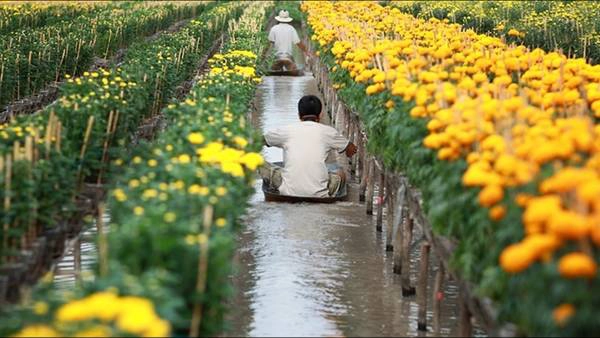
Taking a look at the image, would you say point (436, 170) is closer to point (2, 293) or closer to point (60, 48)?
point (2, 293)

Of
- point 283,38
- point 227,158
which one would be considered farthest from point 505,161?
point 283,38

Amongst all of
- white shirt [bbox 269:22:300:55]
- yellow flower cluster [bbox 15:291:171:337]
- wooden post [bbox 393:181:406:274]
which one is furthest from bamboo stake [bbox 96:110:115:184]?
white shirt [bbox 269:22:300:55]

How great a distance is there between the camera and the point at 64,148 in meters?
10.2

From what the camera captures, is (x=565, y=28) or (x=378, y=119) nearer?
(x=378, y=119)

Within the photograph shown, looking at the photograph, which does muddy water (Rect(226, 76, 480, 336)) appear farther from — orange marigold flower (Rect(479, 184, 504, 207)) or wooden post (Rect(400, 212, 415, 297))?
orange marigold flower (Rect(479, 184, 504, 207))

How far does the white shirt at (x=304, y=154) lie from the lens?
1409cm

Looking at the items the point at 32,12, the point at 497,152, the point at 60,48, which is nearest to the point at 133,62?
the point at 60,48

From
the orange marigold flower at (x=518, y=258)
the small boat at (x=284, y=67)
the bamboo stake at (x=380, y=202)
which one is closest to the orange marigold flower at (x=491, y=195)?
the orange marigold flower at (x=518, y=258)

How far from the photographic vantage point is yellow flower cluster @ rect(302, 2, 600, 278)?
5.74m

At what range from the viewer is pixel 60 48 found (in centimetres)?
2112

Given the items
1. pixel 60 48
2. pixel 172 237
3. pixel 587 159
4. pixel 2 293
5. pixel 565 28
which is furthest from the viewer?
pixel 565 28

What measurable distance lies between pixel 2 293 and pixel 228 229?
4.67 ft

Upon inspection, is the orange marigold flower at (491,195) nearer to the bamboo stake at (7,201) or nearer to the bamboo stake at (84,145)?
the bamboo stake at (7,201)

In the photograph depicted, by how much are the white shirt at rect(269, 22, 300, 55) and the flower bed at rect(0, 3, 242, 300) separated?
1357cm
